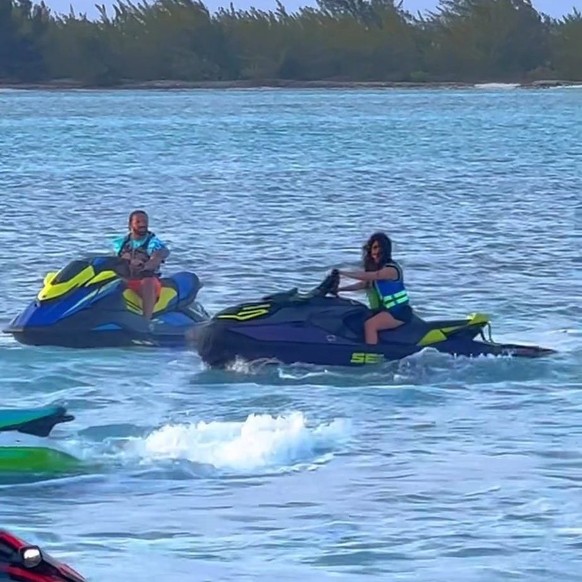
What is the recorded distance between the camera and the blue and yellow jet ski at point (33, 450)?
943 centimetres

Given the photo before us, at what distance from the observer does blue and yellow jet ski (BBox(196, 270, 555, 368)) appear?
1237 cm

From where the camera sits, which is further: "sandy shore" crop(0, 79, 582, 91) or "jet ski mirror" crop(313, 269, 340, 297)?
"sandy shore" crop(0, 79, 582, 91)

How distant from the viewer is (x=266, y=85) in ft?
321

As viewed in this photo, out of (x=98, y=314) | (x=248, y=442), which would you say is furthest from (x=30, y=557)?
(x=98, y=314)

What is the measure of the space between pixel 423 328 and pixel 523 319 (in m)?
3.10

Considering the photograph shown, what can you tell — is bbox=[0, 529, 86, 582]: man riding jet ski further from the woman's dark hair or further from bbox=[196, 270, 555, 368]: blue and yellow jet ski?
the woman's dark hair

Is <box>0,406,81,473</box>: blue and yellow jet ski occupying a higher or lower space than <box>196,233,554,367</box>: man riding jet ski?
lower

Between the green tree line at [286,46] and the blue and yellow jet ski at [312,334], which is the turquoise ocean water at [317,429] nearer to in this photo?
the blue and yellow jet ski at [312,334]

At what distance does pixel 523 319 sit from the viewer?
1544 centimetres

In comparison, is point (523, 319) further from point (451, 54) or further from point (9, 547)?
point (451, 54)

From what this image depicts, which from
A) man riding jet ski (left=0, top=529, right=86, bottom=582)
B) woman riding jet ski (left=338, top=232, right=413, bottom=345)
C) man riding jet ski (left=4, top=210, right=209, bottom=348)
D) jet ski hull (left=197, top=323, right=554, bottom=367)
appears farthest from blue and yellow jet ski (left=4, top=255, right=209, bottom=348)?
man riding jet ski (left=0, top=529, right=86, bottom=582)

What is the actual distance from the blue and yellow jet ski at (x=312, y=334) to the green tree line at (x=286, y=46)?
262 ft

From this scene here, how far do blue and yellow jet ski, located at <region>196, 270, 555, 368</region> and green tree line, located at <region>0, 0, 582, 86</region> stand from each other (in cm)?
7983

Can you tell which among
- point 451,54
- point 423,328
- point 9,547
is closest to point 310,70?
point 451,54
